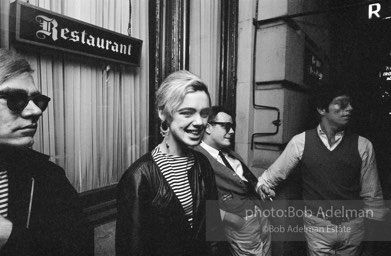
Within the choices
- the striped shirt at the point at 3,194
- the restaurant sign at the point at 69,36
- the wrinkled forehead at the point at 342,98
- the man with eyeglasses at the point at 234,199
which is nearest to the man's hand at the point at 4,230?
the striped shirt at the point at 3,194

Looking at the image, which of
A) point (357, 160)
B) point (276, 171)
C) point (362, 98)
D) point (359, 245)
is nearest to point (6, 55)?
point (276, 171)

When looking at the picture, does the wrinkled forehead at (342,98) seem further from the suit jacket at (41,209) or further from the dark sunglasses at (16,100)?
the dark sunglasses at (16,100)

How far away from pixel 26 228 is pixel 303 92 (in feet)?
12.4

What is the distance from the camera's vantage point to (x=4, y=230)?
1.05 meters

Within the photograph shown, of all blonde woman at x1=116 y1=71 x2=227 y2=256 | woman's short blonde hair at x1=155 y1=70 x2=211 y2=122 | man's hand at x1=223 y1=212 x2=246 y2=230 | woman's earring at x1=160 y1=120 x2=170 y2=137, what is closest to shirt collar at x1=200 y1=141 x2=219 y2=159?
man's hand at x1=223 y1=212 x2=246 y2=230

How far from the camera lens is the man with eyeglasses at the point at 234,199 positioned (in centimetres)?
254

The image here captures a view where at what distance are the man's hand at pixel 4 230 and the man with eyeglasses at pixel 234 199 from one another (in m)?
1.76

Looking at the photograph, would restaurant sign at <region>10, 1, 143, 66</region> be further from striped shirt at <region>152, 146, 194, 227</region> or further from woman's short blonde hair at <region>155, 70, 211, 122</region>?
striped shirt at <region>152, 146, 194, 227</region>

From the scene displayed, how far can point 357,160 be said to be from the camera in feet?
8.65

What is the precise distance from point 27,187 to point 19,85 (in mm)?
493

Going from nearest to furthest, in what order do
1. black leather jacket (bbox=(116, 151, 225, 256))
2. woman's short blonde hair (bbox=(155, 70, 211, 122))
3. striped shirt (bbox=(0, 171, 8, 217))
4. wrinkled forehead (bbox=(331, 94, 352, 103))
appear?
1. striped shirt (bbox=(0, 171, 8, 217))
2. black leather jacket (bbox=(116, 151, 225, 256))
3. woman's short blonde hair (bbox=(155, 70, 211, 122))
4. wrinkled forehead (bbox=(331, 94, 352, 103))

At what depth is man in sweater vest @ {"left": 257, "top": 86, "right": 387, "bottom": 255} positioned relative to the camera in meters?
2.66

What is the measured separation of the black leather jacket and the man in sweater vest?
4.57 feet

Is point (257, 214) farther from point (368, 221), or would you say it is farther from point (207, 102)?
point (207, 102)
